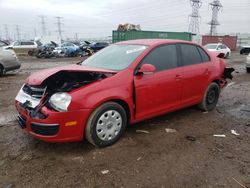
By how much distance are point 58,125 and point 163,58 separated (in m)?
2.22

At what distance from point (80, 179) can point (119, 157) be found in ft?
2.31

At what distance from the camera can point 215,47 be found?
23.2m

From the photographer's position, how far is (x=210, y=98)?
221 inches

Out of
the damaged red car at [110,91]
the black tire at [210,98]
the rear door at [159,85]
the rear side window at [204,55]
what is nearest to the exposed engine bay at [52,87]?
the damaged red car at [110,91]

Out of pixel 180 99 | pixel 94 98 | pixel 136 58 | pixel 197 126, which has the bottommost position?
pixel 197 126

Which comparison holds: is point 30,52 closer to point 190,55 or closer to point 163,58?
point 190,55

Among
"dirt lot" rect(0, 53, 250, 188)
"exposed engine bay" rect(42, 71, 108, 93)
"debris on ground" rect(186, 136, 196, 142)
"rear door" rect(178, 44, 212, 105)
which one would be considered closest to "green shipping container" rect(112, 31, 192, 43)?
"rear door" rect(178, 44, 212, 105)

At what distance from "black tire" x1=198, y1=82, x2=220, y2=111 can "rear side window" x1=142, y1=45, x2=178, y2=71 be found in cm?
131

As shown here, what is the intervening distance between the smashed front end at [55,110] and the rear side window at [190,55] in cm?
188

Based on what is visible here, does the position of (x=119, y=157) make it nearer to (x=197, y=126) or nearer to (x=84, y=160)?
(x=84, y=160)

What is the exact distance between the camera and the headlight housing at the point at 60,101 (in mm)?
3322

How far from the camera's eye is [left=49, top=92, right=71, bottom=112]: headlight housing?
10.9ft

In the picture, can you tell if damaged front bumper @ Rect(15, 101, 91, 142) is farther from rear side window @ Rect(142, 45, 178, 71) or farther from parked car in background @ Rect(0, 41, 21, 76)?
parked car in background @ Rect(0, 41, 21, 76)

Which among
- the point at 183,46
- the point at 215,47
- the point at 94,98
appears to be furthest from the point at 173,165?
the point at 215,47
